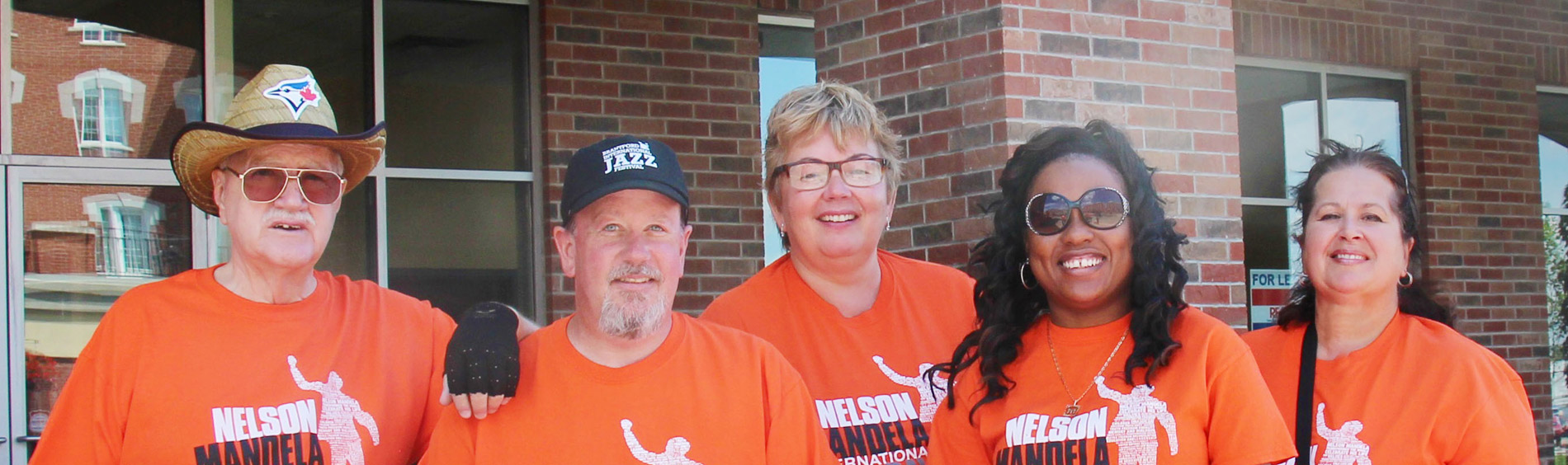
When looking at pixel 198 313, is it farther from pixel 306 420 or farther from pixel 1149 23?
pixel 1149 23

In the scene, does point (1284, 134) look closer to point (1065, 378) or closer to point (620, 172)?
point (1065, 378)

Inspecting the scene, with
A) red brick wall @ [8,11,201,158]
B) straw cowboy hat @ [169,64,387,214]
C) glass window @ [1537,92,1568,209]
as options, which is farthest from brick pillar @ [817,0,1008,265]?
glass window @ [1537,92,1568,209]

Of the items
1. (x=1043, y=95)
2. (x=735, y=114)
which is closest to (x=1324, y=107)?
(x=735, y=114)

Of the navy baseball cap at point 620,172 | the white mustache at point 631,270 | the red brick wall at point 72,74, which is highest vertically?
the red brick wall at point 72,74

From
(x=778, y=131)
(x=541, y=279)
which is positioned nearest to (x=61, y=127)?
(x=541, y=279)

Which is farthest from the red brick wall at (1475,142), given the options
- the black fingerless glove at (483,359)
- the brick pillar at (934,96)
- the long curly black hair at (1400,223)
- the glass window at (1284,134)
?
the black fingerless glove at (483,359)

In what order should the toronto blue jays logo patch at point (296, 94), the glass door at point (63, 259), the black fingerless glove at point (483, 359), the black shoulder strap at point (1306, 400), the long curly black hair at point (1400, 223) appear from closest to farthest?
the black fingerless glove at point (483, 359) → the black shoulder strap at point (1306, 400) → the toronto blue jays logo patch at point (296, 94) → the long curly black hair at point (1400, 223) → the glass door at point (63, 259)

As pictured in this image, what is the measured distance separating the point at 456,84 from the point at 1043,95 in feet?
10.3

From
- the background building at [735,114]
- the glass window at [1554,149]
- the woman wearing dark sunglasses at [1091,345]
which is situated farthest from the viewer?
Result: the glass window at [1554,149]

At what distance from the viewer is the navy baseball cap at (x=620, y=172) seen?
9.00 ft

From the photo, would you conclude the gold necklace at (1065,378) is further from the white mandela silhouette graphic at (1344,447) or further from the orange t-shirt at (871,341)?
the white mandela silhouette graphic at (1344,447)

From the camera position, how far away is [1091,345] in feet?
9.61

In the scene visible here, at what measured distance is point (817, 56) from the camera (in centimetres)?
514

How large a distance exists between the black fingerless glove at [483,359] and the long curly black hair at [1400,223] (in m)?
1.95
